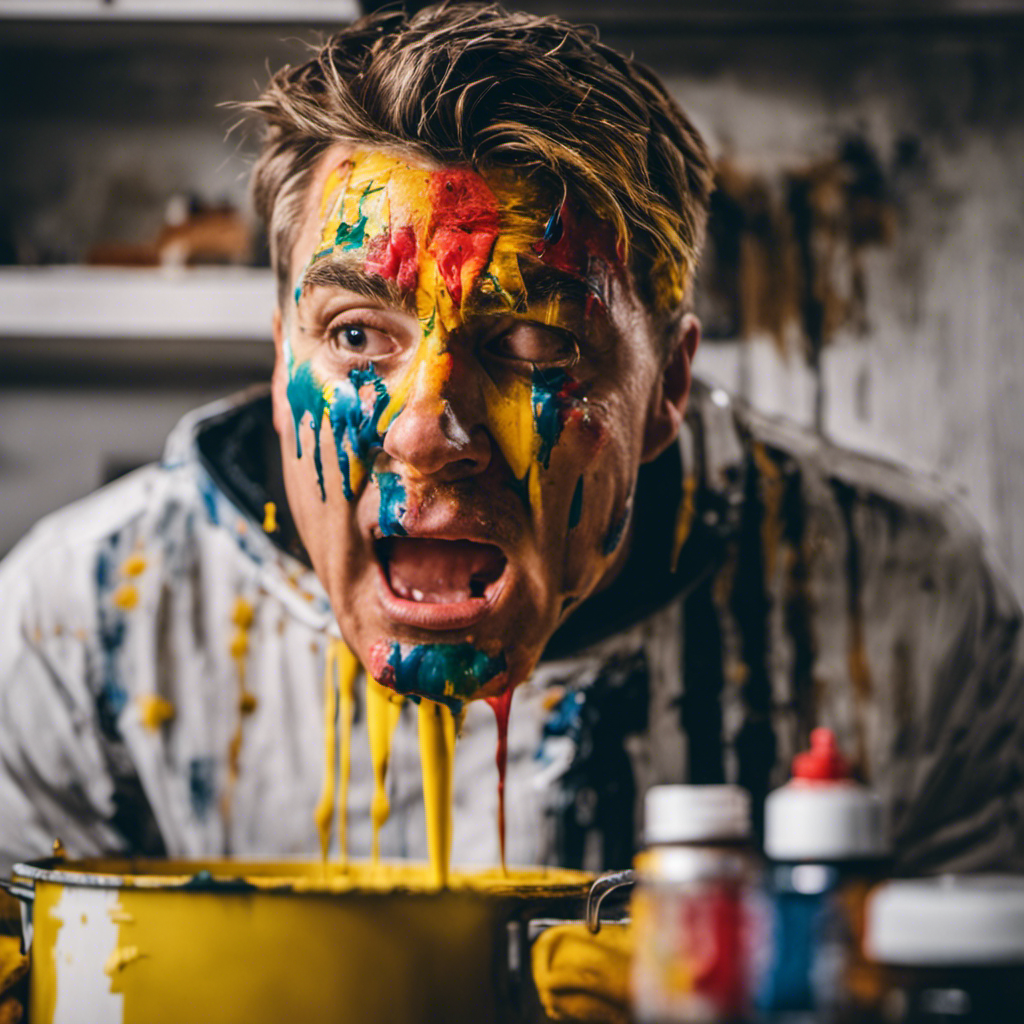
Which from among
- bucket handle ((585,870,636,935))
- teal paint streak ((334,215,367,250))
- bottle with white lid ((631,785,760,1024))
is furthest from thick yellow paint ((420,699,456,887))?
bottle with white lid ((631,785,760,1024))

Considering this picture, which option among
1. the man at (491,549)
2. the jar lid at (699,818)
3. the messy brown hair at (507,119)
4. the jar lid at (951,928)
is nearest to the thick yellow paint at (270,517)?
the man at (491,549)

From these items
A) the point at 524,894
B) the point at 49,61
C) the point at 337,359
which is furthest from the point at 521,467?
the point at 49,61

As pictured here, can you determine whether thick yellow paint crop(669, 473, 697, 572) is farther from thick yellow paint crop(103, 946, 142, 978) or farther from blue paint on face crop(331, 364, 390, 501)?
thick yellow paint crop(103, 946, 142, 978)

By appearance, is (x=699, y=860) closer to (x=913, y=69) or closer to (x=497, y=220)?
(x=497, y=220)

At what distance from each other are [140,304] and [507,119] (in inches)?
19.3

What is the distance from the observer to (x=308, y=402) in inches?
38.5

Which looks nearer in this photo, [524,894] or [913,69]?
[524,894]

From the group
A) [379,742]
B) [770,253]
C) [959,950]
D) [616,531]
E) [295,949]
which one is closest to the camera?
[959,950]

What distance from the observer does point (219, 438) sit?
123 centimetres

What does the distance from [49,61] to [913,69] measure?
3.03 feet

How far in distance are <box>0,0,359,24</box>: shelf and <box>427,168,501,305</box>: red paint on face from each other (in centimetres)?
40

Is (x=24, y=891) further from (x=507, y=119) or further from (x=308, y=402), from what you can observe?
(x=507, y=119)

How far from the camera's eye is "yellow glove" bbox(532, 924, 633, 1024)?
0.81m

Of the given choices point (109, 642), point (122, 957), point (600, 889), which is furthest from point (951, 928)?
point (109, 642)
